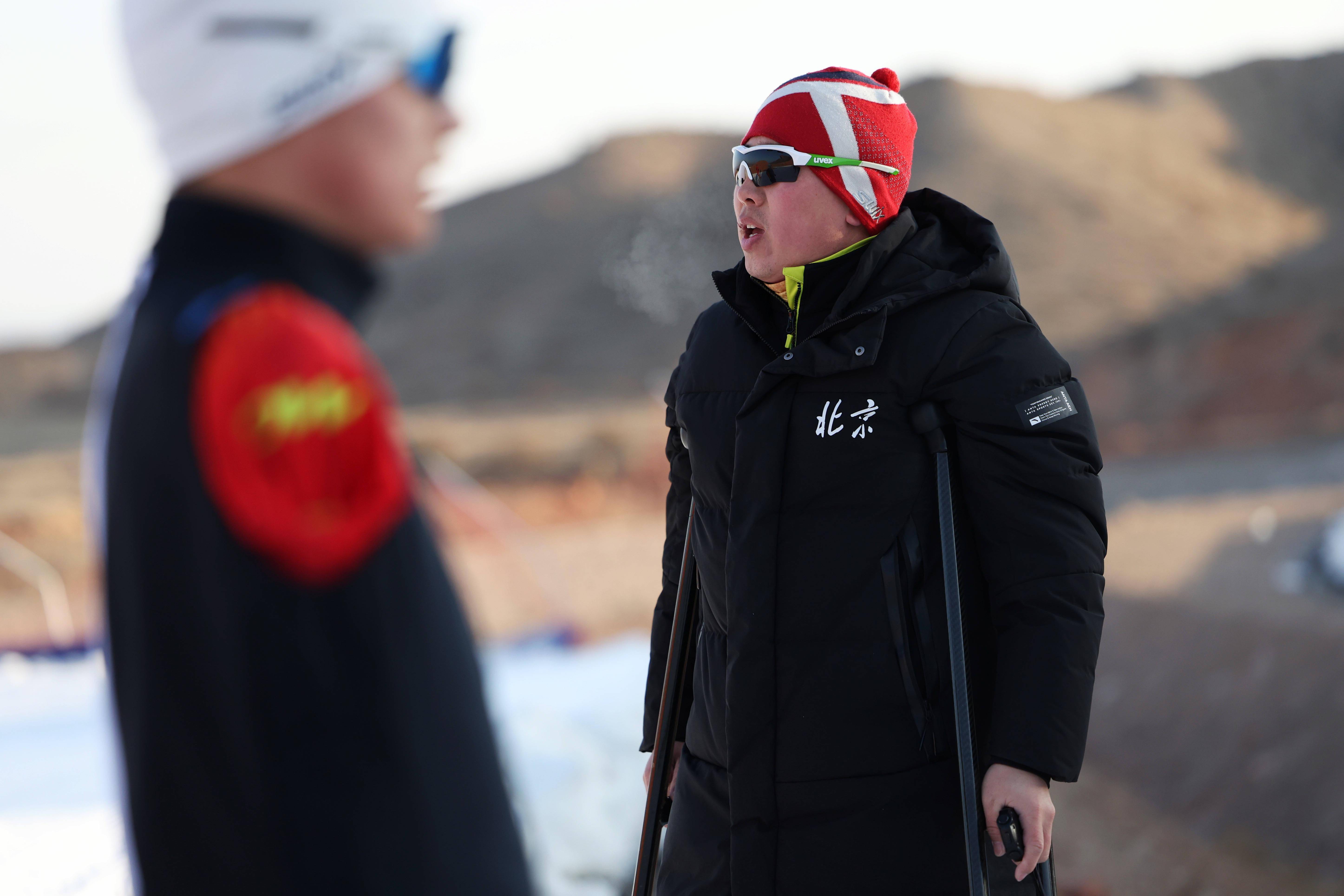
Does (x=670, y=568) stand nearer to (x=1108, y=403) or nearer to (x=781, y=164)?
(x=781, y=164)

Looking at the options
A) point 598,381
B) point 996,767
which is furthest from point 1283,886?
point 598,381

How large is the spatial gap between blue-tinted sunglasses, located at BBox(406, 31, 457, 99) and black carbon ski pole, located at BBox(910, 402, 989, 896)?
3.53 feet

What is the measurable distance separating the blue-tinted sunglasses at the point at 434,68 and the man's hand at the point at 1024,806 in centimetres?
132

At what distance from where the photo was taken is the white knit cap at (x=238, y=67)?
763 mm

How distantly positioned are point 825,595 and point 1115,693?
25.7 feet

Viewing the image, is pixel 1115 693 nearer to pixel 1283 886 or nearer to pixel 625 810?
pixel 1283 886

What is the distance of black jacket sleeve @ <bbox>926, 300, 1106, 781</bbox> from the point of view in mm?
1665

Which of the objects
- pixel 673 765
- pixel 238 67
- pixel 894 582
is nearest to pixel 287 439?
pixel 238 67

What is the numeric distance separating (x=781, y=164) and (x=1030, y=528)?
0.74 meters

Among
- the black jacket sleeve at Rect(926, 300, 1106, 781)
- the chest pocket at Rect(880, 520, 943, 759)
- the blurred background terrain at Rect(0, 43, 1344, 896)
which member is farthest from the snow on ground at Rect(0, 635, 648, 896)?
the black jacket sleeve at Rect(926, 300, 1106, 781)

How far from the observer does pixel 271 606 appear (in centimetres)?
70

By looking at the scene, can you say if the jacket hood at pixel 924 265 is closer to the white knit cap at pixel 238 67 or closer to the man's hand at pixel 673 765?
the man's hand at pixel 673 765

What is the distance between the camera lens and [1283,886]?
5789mm

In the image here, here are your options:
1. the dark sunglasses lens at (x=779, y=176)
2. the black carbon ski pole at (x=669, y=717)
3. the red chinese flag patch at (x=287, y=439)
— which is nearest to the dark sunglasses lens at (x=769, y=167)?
the dark sunglasses lens at (x=779, y=176)
